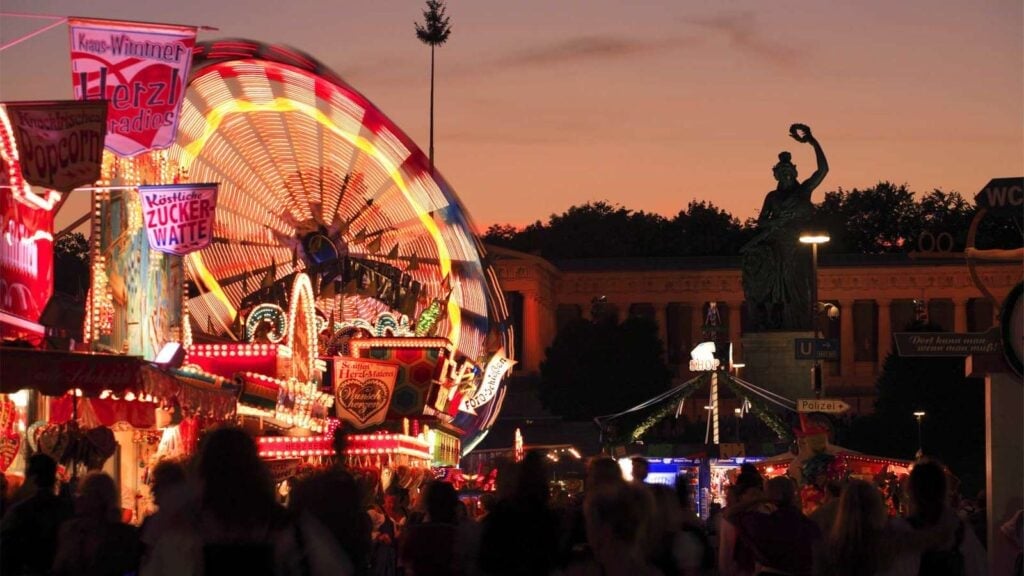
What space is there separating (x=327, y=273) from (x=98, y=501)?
89.9ft

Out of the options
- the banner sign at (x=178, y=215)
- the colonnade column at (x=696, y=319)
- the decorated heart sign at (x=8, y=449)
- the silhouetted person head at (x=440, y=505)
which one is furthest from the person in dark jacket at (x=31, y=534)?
the colonnade column at (x=696, y=319)

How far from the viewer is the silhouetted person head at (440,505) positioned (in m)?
10.3

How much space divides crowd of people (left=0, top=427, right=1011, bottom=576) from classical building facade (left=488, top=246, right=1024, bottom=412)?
10208 centimetres

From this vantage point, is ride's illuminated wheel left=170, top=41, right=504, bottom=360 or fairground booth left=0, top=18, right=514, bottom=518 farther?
ride's illuminated wheel left=170, top=41, right=504, bottom=360

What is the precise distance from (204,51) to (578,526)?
19837 millimetres

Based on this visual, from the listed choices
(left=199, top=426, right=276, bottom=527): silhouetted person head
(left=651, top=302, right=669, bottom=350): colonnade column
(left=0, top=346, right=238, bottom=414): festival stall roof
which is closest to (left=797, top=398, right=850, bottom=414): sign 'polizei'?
(left=0, top=346, right=238, bottom=414): festival stall roof

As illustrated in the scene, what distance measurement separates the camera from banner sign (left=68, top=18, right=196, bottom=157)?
21.8m

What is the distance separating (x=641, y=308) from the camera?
119m

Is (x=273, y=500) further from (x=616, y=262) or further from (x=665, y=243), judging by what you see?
(x=665, y=243)

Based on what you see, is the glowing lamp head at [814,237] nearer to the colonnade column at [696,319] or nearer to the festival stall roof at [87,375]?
the festival stall roof at [87,375]

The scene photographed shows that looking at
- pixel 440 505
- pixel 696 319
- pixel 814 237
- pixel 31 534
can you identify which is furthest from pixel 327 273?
pixel 696 319

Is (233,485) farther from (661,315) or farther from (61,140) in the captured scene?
(661,315)

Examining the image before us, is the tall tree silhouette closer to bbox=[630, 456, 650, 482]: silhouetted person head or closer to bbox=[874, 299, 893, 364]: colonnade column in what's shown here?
bbox=[874, 299, 893, 364]: colonnade column

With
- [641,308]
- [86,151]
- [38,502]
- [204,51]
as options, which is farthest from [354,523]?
[641,308]
